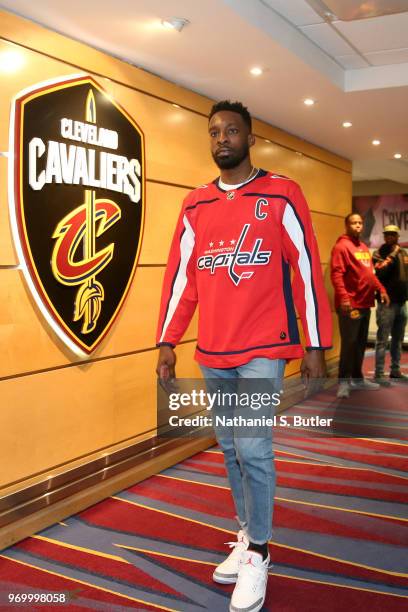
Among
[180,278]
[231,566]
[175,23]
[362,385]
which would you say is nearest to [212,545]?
[231,566]

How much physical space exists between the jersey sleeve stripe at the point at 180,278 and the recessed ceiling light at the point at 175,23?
1266 millimetres

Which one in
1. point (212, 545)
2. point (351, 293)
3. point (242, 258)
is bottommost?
point (212, 545)

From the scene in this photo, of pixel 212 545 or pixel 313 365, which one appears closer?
pixel 313 365

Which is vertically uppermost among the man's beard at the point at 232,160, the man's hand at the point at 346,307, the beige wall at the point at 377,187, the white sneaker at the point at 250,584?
the beige wall at the point at 377,187

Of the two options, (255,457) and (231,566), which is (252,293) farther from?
(231,566)

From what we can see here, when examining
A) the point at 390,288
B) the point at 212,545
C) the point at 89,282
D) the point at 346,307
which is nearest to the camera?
the point at 212,545

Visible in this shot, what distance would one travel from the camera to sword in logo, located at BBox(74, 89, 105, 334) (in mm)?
3166

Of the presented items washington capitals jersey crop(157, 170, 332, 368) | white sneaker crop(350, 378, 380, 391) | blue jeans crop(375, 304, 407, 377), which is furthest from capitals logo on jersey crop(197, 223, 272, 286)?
blue jeans crop(375, 304, 407, 377)

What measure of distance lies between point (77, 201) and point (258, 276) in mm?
1332

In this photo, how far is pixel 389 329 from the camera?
6.41m

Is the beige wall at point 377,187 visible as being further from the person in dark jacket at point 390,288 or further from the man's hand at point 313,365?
the man's hand at point 313,365

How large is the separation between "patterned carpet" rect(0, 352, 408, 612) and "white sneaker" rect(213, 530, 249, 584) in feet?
0.13

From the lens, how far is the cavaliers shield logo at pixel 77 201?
2842mm

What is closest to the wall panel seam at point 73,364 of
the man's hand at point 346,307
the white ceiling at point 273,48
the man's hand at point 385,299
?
the white ceiling at point 273,48
